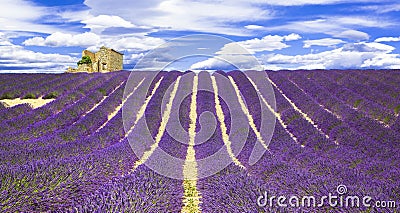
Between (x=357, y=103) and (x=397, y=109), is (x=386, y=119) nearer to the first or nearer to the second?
(x=397, y=109)

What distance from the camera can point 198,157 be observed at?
7094 mm

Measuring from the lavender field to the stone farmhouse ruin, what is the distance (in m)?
14.7

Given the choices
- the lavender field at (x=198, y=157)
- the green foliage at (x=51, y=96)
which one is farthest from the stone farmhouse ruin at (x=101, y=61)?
the lavender field at (x=198, y=157)

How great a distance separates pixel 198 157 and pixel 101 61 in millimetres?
23171

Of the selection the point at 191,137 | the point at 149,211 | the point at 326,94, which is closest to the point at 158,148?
the point at 191,137

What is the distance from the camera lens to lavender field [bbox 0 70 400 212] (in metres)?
3.95

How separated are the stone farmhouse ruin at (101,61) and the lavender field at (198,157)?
14706 millimetres

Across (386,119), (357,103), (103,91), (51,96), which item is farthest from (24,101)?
(386,119)

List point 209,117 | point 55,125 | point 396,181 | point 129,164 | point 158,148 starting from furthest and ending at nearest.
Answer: point 209,117 < point 55,125 < point 158,148 < point 129,164 < point 396,181

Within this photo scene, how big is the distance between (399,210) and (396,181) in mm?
1157

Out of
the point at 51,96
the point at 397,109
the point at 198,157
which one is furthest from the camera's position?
the point at 51,96

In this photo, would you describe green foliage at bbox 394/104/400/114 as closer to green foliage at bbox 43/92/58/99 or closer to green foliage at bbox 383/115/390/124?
green foliage at bbox 383/115/390/124

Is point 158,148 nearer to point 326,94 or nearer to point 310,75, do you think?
point 326,94

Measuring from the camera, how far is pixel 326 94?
42.5 ft
